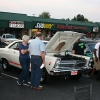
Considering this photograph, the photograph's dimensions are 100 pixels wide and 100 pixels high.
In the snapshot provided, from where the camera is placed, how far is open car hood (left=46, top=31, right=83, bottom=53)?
7622mm

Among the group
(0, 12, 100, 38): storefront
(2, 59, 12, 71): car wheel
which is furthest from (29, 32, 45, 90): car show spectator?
(0, 12, 100, 38): storefront

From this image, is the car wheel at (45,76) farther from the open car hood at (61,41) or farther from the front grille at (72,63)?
the open car hood at (61,41)

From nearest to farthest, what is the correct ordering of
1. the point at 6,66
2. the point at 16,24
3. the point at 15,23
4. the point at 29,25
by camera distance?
the point at 6,66 < the point at 15,23 < the point at 16,24 < the point at 29,25

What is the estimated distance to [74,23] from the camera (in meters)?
45.2

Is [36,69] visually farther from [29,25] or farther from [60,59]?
[29,25]

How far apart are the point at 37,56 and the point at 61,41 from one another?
5.78ft

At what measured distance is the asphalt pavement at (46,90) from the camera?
596 cm

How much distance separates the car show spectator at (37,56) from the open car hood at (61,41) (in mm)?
1184

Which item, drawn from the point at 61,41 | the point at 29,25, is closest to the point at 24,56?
the point at 61,41

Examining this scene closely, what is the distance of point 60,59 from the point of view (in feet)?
22.7

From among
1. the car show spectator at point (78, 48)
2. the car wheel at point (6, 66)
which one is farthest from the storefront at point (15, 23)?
the car show spectator at point (78, 48)

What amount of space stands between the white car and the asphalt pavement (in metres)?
0.39

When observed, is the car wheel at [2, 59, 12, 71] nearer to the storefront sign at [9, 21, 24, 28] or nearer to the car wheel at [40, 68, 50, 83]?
the car wheel at [40, 68, 50, 83]

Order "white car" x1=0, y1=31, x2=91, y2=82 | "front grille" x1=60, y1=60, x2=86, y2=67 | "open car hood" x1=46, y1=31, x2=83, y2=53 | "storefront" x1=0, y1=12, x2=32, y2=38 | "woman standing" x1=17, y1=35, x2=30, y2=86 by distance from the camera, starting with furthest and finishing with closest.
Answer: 1. "storefront" x1=0, y1=12, x2=32, y2=38
2. "open car hood" x1=46, y1=31, x2=83, y2=53
3. "front grille" x1=60, y1=60, x2=86, y2=67
4. "white car" x1=0, y1=31, x2=91, y2=82
5. "woman standing" x1=17, y1=35, x2=30, y2=86
